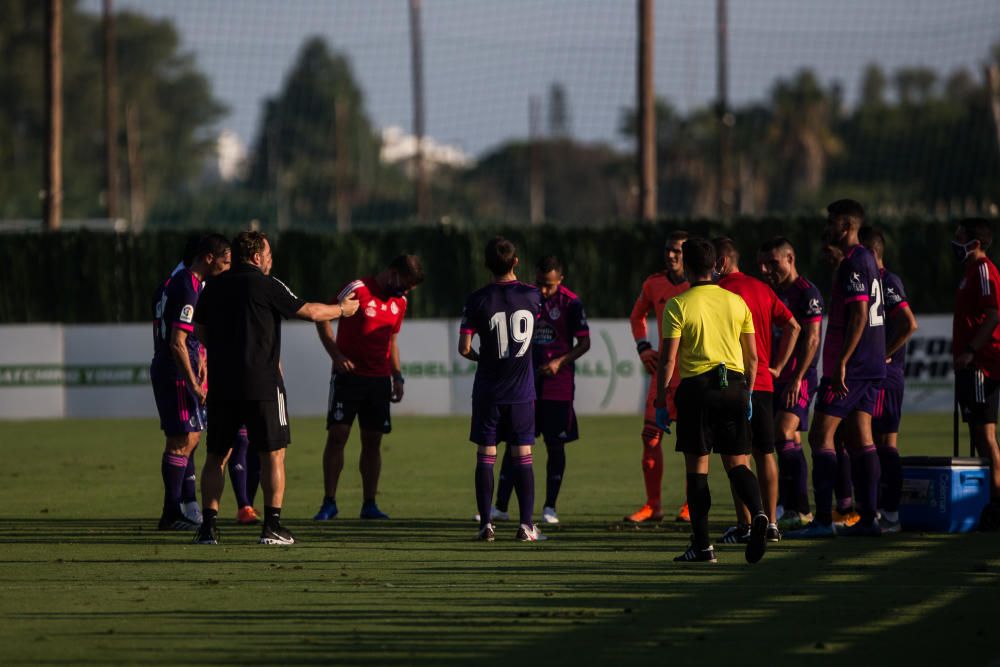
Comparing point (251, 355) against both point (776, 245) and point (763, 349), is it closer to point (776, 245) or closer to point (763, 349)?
point (763, 349)

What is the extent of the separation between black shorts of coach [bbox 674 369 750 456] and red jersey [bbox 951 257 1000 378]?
262 centimetres

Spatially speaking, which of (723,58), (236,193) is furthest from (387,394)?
(236,193)

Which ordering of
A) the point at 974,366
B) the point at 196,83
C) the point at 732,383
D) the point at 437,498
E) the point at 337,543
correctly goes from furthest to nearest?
the point at 196,83 → the point at 437,498 → the point at 974,366 → the point at 337,543 → the point at 732,383

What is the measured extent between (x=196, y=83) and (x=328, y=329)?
7618 cm

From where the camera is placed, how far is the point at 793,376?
35.9 feet

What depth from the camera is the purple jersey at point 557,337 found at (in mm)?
12312

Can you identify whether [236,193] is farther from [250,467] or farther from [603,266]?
[250,467]

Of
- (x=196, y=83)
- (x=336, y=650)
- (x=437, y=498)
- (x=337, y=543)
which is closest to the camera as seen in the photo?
(x=336, y=650)

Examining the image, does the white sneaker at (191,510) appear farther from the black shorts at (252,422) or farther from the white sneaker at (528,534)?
the white sneaker at (528,534)

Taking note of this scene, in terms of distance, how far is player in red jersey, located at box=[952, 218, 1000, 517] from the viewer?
11.2m

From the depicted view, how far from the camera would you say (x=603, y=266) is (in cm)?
2547

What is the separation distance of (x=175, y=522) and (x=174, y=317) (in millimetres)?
1522

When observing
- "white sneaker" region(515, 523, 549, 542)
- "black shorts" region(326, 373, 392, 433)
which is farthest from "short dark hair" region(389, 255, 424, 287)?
"white sneaker" region(515, 523, 549, 542)

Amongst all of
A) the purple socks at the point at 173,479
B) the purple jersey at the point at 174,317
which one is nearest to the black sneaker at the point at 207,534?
the purple socks at the point at 173,479
